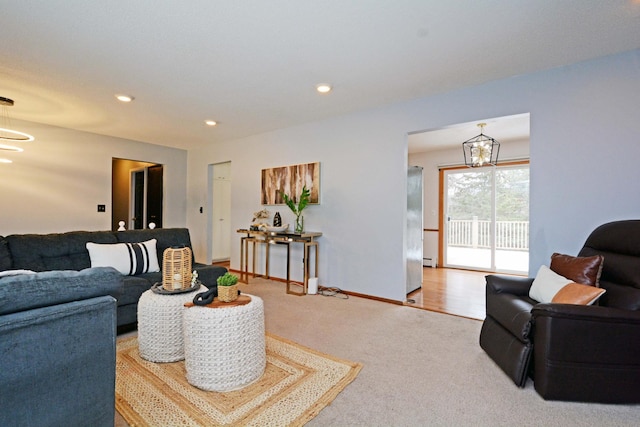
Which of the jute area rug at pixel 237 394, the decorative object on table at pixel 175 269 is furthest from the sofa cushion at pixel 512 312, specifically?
the decorative object on table at pixel 175 269

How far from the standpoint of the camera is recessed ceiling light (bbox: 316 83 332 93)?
3115 millimetres

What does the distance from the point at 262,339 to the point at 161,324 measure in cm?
74

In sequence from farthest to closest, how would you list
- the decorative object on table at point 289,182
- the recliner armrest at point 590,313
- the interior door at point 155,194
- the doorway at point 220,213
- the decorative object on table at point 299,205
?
the doorway at point 220,213, the interior door at point 155,194, the decorative object on table at point 289,182, the decorative object on table at point 299,205, the recliner armrest at point 590,313

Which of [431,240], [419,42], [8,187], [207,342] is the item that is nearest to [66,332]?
[207,342]

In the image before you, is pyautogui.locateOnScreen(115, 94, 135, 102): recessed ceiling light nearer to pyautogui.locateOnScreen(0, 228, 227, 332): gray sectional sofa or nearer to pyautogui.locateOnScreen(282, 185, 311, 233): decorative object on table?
pyautogui.locateOnScreen(0, 228, 227, 332): gray sectional sofa

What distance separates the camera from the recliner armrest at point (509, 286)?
7.73 feet

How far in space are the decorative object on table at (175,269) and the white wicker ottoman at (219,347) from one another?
19.1 inches

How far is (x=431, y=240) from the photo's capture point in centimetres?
636

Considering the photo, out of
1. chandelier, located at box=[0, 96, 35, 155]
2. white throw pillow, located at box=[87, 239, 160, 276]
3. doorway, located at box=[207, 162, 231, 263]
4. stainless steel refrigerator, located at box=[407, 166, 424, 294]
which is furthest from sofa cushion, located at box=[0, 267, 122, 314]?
doorway, located at box=[207, 162, 231, 263]

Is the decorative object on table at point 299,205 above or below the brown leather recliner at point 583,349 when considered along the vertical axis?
above

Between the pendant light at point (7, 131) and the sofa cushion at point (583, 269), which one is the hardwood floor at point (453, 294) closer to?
the sofa cushion at point (583, 269)

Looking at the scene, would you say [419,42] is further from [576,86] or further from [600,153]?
[600,153]

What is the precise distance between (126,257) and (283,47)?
2.43 metres

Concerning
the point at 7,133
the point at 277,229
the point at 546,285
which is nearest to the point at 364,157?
the point at 277,229
